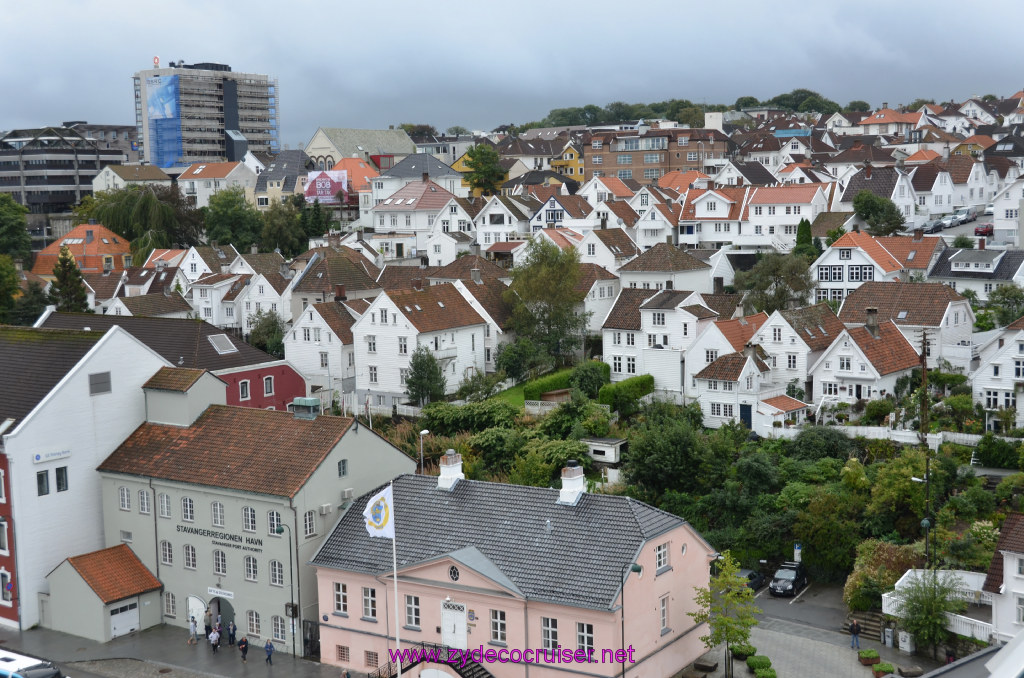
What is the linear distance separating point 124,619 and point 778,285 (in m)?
39.2

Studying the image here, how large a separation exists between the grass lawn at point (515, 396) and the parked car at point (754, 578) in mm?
18062

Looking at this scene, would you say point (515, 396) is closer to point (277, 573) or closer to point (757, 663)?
point (277, 573)

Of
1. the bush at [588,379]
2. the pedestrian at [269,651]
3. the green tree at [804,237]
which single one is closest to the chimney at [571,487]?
the pedestrian at [269,651]

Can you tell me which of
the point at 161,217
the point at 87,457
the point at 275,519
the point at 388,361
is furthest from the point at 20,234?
the point at 275,519

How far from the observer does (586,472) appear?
49.2m

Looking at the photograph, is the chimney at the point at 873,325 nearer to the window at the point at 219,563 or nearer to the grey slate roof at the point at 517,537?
the grey slate roof at the point at 517,537

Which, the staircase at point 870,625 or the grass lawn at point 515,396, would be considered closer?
the staircase at point 870,625

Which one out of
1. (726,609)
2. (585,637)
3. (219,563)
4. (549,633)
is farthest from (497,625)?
(219,563)

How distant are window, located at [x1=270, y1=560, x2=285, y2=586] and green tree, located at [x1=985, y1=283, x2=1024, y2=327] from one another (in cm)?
3994

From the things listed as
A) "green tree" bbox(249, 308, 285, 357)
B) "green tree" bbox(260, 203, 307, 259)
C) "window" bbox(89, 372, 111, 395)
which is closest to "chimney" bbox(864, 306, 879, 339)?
"window" bbox(89, 372, 111, 395)

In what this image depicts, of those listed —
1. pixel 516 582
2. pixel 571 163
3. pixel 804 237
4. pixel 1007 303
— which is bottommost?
pixel 516 582

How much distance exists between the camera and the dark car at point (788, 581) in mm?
39156

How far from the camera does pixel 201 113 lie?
538ft

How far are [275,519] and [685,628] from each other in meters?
13.7
